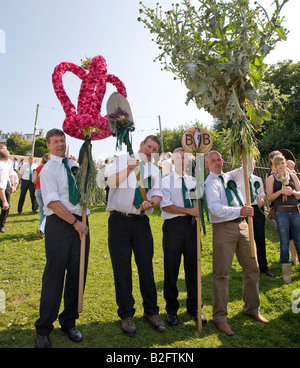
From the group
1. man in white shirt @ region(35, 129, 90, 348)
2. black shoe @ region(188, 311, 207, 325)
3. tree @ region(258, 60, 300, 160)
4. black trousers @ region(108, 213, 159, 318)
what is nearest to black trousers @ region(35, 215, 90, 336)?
man in white shirt @ region(35, 129, 90, 348)

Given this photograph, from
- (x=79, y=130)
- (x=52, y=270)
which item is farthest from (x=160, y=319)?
(x=79, y=130)

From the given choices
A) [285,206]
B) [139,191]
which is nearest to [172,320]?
[139,191]

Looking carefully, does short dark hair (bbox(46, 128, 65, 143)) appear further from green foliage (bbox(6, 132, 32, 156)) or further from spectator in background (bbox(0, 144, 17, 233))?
green foliage (bbox(6, 132, 32, 156))

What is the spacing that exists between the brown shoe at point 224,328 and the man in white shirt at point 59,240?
173 cm

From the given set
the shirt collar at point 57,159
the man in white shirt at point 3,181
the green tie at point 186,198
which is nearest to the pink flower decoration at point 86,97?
the shirt collar at point 57,159

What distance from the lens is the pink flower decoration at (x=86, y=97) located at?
3900mm

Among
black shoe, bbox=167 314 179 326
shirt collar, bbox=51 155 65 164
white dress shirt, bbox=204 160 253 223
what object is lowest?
black shoe, bbox=167 314 179 326

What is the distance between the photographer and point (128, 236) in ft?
12.9

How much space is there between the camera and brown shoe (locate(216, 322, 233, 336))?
3.80m

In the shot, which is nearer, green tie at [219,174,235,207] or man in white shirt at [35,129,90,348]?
man in white shirt at [35,129,90,348]

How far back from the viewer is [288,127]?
80.8 ft

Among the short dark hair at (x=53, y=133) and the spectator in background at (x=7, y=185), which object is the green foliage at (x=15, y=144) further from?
the short dark hair at (x=53, y=133)

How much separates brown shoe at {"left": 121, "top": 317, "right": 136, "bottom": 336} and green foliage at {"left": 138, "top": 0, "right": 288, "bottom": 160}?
2.61 metres
